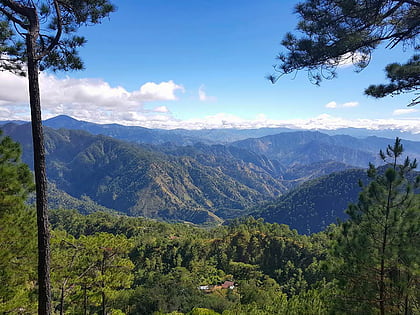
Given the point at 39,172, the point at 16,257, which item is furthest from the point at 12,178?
the point at 39,172

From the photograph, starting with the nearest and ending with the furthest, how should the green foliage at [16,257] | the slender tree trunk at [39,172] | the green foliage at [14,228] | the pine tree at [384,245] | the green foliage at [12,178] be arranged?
1. the slender tree trunk at [39,172]
2. the pine tree at [384,245]
3. the green foliage at [12,178]
4. the green foliage at [14,228]
5. the green foliage at [16,257]

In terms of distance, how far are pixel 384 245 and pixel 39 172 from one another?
9.23 m

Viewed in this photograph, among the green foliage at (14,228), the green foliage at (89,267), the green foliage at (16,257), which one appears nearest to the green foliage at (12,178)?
the green foliage at (14,228)

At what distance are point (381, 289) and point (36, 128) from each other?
32.9ft

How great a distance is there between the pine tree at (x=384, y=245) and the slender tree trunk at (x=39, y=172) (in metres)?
7.95

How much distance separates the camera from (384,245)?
25.4 ft

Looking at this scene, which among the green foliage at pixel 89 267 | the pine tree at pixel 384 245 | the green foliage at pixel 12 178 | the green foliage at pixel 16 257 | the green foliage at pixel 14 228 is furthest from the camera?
the green foliage at pixel 89 267

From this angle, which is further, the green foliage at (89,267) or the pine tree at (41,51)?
the green foliage at (89,267)

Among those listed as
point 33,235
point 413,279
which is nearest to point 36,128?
point 33,235

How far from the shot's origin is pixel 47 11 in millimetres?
7590

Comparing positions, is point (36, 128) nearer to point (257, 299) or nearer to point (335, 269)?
point (335, 269)

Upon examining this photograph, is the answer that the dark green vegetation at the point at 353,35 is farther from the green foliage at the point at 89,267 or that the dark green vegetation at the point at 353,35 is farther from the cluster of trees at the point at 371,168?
the green foliage at the point at 89,267

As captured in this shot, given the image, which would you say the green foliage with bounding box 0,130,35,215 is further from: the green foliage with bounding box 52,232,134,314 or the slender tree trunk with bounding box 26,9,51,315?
the green foliage with bounding box 52,232,134,314

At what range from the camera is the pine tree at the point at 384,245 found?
752cm
